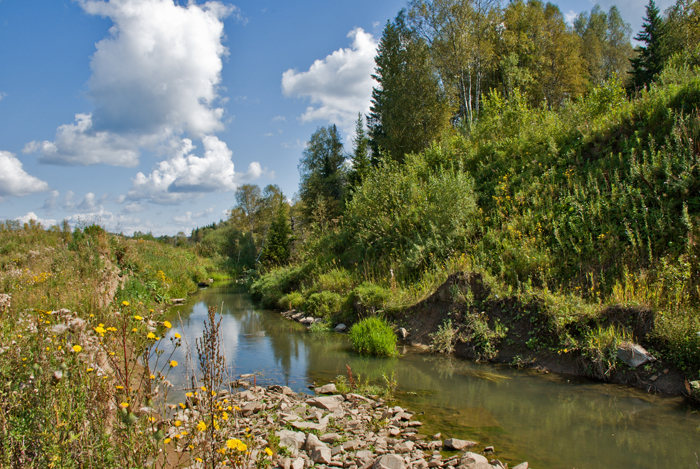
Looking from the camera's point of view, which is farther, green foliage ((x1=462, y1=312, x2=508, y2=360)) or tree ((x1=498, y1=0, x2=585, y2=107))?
tree ((x1=498, y1=0, x2=585, y2=107))

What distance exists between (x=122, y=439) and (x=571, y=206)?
1025cm

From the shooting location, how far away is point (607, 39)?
132ft

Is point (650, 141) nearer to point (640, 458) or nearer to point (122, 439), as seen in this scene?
point (640, 458)

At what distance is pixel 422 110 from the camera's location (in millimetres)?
25375

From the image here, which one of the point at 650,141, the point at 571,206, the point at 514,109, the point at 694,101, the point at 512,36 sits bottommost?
the point at 571,206

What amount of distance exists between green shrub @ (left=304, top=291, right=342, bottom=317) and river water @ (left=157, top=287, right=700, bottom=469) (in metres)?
3.41

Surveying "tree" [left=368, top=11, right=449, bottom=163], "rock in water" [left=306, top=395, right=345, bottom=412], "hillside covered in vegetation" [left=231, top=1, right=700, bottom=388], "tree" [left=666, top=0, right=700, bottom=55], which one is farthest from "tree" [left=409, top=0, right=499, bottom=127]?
"rock in water" [left=306, top=395, right=345, bottom=412]

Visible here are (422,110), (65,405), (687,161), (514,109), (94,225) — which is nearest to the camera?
(65,405)

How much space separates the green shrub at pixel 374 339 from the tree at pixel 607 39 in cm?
3860

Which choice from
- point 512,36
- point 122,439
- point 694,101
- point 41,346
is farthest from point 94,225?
point 512,36

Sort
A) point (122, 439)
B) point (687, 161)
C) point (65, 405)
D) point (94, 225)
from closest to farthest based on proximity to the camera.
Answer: point (122, 439), point (65, 405), point (687, 161), point (94, 225)

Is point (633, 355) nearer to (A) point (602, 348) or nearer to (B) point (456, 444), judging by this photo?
(A) point (602, 348)

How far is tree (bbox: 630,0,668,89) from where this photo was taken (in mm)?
26812

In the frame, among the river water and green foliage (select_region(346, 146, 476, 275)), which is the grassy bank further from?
green foliage (select_region(346, 146, 476, 275))
